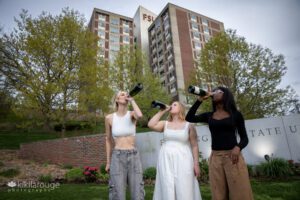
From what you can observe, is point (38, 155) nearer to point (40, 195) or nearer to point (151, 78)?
point (40, 195)

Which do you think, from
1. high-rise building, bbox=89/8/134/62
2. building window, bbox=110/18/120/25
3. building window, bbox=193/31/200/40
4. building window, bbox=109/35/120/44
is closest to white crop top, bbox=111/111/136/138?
high-rise building, bbox=89/8/134/62

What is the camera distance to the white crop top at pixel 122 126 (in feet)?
8.64

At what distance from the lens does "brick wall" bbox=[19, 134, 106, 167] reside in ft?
28.7

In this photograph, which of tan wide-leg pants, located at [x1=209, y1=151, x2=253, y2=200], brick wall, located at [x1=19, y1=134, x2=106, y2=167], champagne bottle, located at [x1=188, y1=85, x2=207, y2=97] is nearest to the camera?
tan wide-leg pants, located at [x1=209, y1=151, x2=253, y2=200]

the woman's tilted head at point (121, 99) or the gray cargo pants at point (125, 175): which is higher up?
the woman's tilted head at point (121, 99)

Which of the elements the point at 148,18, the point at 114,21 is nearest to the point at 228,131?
the point at 114,21

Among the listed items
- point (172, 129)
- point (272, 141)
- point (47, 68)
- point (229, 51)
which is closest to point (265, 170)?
point (272, 141)

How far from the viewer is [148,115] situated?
19.2 m

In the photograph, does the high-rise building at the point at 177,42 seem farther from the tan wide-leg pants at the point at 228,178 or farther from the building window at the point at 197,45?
the tan wide-leg pants at the point at 228,178

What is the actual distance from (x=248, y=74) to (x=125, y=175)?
1243 cm

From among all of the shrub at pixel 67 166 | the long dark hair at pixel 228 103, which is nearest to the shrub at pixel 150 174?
the shrub at pixel 67 166

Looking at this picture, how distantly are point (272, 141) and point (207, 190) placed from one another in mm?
4434

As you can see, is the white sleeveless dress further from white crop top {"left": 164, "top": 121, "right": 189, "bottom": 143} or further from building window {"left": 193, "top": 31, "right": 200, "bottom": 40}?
building window {"left": 193, "top": 31, "right": 200, "bottom": 40}

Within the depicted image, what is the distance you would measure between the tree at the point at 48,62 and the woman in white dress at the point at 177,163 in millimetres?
9593
